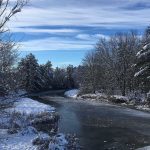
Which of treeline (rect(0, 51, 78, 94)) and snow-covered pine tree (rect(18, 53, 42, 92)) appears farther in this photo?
snow-covered pine tree (rect(18, 53, 42, 92))

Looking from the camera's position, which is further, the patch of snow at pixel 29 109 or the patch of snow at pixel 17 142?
the patch of snow at pixel 29 109

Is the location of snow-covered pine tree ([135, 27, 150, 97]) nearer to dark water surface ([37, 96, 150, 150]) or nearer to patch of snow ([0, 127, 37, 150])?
dark water surface ([37, 96, 150, 150])

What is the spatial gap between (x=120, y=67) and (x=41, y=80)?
37213mm

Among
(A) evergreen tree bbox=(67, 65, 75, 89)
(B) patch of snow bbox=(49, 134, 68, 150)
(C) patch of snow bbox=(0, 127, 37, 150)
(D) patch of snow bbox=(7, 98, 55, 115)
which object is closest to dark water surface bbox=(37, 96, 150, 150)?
(B) patch of snow bbox=(49, 134, 68, 150)

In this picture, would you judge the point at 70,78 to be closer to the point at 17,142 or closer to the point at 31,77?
the point at 31,77

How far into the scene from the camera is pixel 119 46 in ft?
241

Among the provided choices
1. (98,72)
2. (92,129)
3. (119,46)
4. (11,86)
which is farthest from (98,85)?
(11,86)

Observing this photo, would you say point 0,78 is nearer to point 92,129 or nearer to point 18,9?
point 18,9

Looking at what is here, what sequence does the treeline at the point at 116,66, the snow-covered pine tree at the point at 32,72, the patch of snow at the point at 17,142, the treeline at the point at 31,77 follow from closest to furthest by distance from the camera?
the treeline at the point at 31,77 < the patch of snow at the point at 17,142 < the treeline at the point at 116,66 < the snow-covered pine tree at the point at 32,72

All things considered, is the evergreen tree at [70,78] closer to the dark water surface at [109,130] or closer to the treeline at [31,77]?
the treeline at [31,77]

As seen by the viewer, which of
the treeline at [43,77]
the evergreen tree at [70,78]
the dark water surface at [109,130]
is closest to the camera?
the dark water surface at [109,130]

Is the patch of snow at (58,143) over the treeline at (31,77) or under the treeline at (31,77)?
under

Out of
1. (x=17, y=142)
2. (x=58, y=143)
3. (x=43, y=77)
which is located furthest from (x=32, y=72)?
(x=58, y=143)

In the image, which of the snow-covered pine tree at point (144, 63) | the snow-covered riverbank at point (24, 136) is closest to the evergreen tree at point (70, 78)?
the snow-covered pine tree at point (144, 63)
